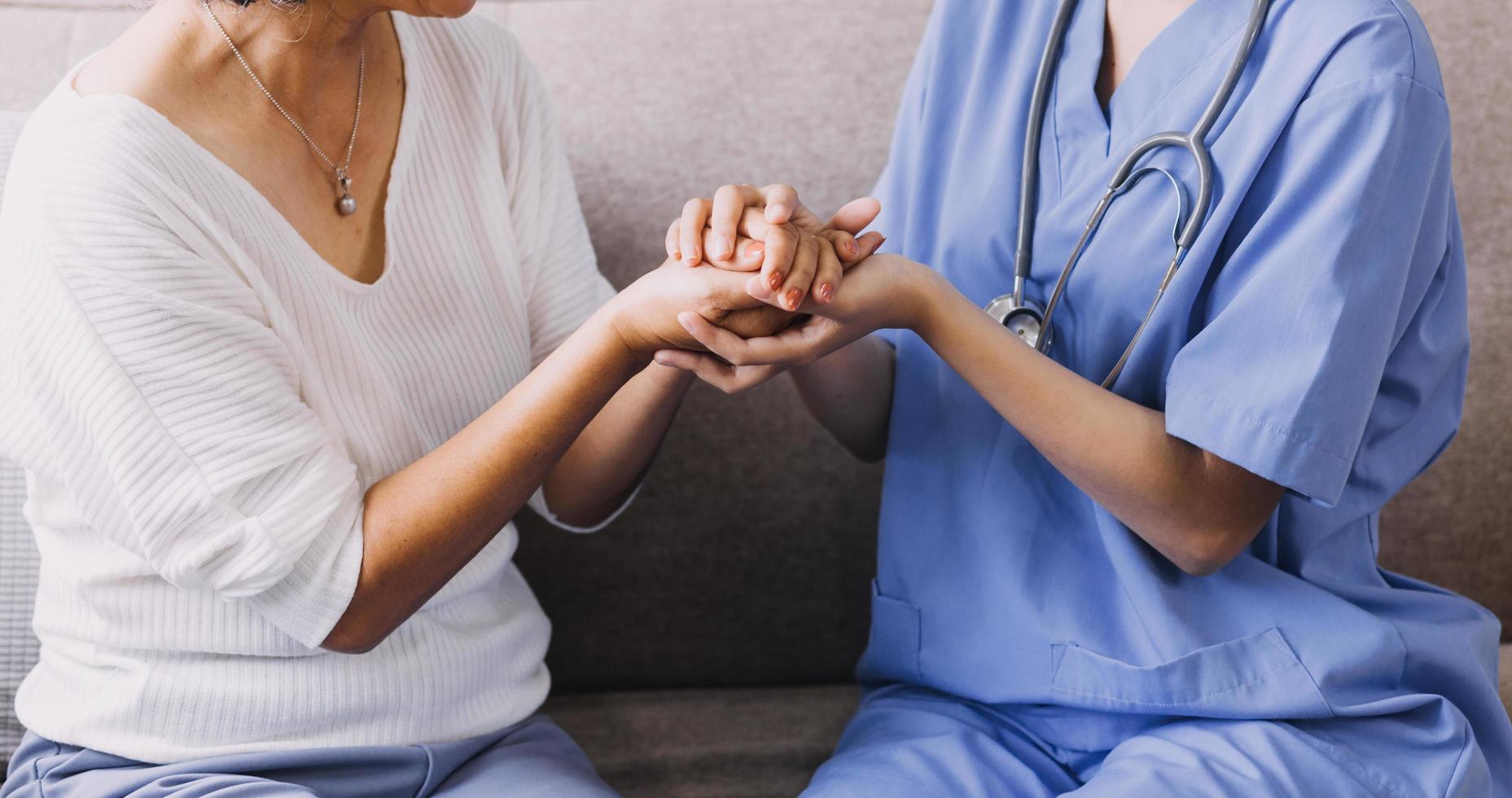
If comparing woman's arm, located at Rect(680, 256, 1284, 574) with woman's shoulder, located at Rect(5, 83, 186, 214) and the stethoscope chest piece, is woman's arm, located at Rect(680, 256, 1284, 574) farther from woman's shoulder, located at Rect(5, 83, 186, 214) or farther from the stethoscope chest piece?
woman's shoulder, located at Rect(5, 83, 186, 214)

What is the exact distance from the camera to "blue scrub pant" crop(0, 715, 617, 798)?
875 millimetres

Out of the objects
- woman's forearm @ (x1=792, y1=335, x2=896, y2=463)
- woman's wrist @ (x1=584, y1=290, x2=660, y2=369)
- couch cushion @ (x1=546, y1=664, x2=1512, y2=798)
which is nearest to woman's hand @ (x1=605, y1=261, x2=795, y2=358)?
woman's wrist @ (x1=584, y1=290, x2=660, y2=369)

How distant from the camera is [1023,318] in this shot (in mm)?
979

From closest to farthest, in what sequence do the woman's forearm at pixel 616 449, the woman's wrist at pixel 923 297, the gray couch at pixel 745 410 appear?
the woman's wrist at pixel 923 297 < the woman's forearm at pixel 616 449 < the gray couch at pixel 745 410

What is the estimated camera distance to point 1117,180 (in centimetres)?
91

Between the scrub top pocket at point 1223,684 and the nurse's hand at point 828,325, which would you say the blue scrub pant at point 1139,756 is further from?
the nurse's hand at point 828,325

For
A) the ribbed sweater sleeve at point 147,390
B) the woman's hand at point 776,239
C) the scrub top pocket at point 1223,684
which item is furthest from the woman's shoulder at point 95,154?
the scrub top pocket at point 1223,684

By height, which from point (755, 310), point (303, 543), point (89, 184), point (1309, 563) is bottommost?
point (1309, 563)

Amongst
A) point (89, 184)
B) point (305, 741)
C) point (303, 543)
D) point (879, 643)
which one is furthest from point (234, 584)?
point (879, 643)

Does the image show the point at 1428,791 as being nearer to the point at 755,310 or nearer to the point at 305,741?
the point at 755,310

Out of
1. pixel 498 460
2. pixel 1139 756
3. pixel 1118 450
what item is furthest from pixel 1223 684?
pixel 498 460

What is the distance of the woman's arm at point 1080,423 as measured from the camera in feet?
2.84

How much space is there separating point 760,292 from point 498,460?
0.76 feet

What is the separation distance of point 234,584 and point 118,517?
0.29 feet
